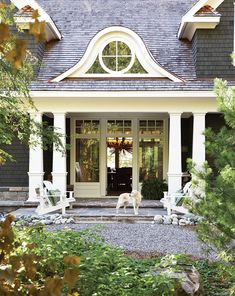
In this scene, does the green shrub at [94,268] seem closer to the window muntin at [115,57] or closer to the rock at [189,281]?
→ the rock at [189,281]

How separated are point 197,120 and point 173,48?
10.2ft

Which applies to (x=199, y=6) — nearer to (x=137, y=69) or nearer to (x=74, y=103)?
(x=137, y=69)

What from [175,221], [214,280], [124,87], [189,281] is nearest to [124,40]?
[124,87]

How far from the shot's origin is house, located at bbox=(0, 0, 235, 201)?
12.7 m

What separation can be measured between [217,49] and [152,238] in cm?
686

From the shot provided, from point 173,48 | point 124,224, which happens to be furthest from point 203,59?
point 124,224

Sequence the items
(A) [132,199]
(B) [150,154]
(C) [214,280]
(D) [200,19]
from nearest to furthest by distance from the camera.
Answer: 1. (C) [214,280]
2. (A) [132,199]
3. (D) [200,19]
4. (B) [150,154]

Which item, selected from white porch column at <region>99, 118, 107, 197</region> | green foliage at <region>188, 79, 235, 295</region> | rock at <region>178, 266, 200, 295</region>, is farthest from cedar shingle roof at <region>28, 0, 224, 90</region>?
green foliage at <region>188, 79, 235, 295</region>

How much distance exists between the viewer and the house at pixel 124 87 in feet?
41.6

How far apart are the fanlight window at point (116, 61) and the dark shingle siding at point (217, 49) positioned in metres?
1.77

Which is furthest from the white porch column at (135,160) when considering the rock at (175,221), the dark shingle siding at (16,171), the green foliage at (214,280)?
the green foliage at (214,280)

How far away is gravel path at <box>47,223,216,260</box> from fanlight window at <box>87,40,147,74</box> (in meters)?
4.91

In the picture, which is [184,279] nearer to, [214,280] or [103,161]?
[214,280]

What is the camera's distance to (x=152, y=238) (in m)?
9.02
